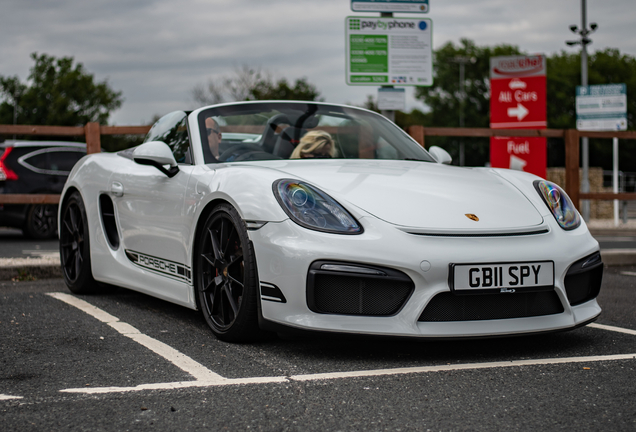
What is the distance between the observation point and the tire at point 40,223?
11.5 m

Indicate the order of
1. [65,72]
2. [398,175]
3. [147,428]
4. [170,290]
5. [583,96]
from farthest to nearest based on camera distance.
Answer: [65,72] → [583,96] → [170,290] → [398,175] → [147,428]

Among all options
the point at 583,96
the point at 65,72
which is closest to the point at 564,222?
the point at 583,96

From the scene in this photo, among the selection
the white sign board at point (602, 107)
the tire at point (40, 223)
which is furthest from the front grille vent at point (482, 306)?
the white sign board at point (602, 107)

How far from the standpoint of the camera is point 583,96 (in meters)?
17.3

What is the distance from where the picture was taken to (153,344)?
3551 millimetres

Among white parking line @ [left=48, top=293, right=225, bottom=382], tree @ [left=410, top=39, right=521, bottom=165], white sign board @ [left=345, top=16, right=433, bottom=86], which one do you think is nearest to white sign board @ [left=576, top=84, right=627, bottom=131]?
white sign board @ [left=345, top=16, right=433, bottom=86]

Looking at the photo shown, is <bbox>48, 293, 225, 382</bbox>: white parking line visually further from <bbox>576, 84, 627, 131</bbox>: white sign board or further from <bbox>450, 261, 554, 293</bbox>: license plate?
<bbox>576, 84, 627, 131</bbox>: white sign board

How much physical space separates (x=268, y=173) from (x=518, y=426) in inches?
65.5

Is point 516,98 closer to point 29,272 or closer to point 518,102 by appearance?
point 518,102

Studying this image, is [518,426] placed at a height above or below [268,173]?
below

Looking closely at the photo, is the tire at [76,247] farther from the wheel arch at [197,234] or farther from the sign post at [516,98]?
the sign post at [516,98]

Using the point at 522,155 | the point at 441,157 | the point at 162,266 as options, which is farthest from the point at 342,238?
the point at 522,155

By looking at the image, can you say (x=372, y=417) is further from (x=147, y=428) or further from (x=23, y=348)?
(x=23, y=348)

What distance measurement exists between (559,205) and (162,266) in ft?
6.77
